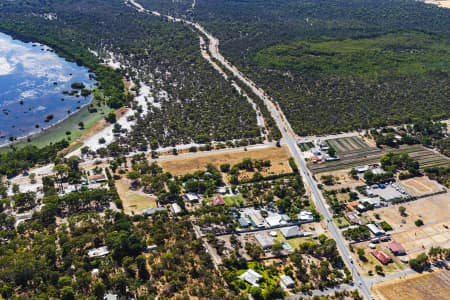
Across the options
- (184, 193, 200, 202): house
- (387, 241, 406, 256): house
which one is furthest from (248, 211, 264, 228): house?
(387, 241, 406, 256): house

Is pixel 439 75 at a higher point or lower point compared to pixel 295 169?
higher

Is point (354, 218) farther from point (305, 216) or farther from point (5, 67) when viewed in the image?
point (5, 67)

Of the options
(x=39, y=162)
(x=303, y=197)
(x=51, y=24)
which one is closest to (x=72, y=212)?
(x=39, y=162)

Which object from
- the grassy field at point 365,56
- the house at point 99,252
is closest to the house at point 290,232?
the house at point 99,252

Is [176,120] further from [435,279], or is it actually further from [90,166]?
[435,279]

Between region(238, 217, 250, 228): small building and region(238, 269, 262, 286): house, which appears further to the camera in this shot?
region(238, 217, 250, 228): small building

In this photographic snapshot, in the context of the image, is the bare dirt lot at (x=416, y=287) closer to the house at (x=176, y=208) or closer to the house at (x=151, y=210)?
the house at (x=176, y=208)

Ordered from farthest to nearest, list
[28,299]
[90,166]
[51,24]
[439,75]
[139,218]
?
[51,24]
[439,75]
[90,166]
[139,218]
[28,299]

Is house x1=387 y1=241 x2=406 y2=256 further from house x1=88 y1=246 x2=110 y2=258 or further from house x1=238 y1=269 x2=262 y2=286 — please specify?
house x1=88 y1=246 x2=110 y2=258
